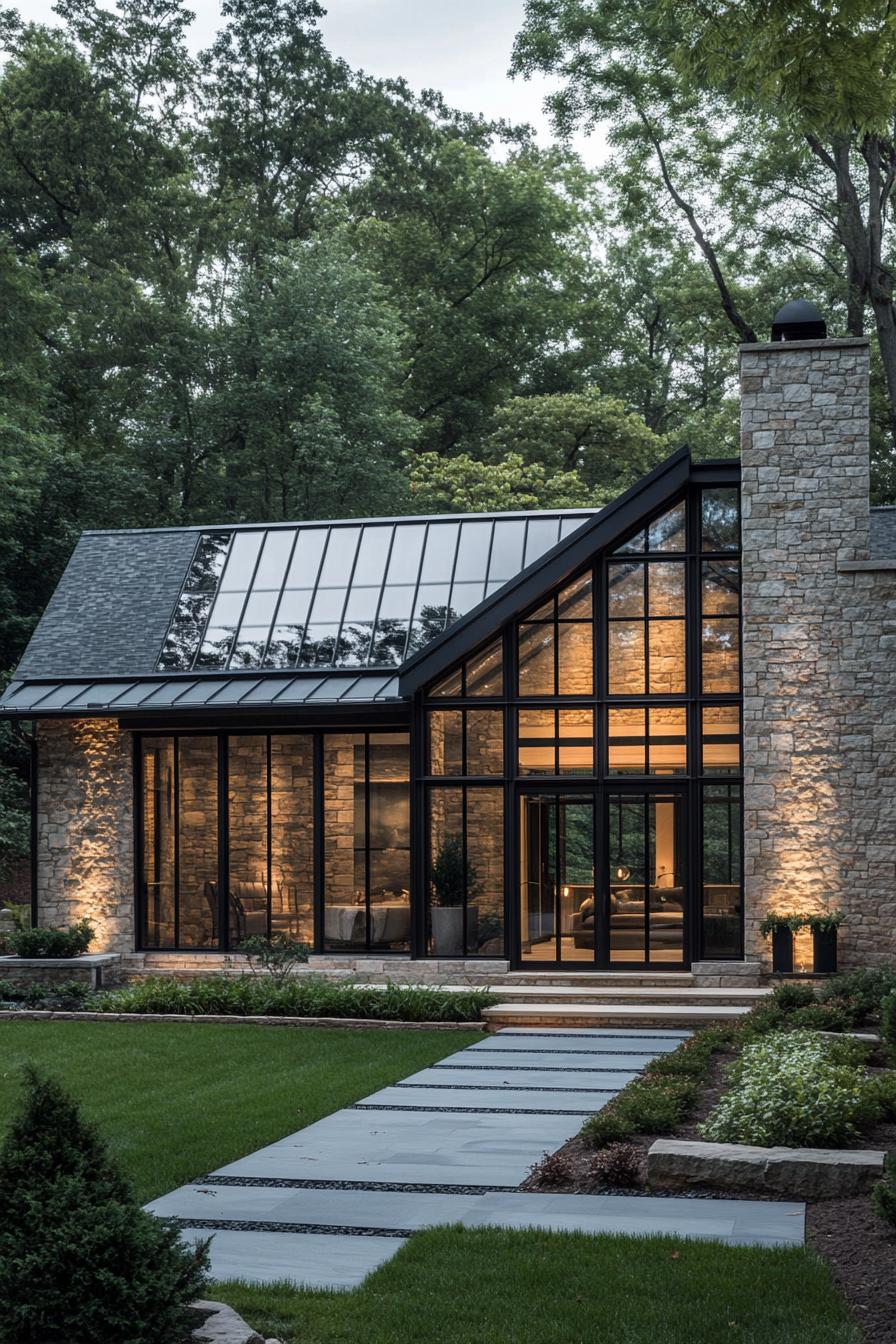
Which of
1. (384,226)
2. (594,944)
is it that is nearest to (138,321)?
(384,226)

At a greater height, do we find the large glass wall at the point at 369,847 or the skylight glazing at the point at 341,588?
the skylight glazing at the point at 341,588

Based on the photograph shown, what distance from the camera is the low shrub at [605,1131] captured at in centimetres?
826

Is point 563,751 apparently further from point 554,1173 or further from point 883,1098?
point 554,1173

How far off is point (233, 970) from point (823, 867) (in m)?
6.94

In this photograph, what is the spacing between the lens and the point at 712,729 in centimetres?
1552

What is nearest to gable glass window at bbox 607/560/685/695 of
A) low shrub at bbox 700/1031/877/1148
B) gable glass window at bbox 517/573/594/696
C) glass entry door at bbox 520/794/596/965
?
gable glass window at bbox 517/573/594/696

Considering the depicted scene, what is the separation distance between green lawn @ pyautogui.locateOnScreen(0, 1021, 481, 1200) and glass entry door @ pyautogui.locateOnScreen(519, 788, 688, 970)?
259 cm

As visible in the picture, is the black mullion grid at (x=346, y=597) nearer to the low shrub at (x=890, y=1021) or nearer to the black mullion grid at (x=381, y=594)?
the black mullion grid at (x=381, y=594)

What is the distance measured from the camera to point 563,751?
51.5ft

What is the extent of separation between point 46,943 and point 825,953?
8.95m

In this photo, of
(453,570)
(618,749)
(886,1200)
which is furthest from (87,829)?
(886,1200)

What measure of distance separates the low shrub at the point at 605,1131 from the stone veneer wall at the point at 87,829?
9.79 metres

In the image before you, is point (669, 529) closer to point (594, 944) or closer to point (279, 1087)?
point (594, 944)

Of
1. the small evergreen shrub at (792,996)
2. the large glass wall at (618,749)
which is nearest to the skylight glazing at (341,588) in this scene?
the large glass wall at (618,749)
